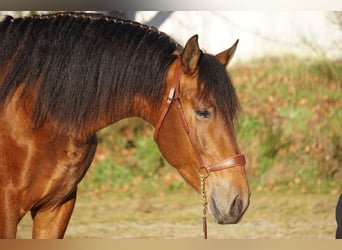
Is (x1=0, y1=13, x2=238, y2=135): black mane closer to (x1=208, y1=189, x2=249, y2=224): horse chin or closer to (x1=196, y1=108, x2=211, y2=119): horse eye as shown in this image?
(x1=196, y1=108, x2=211, y2=119): horse eye

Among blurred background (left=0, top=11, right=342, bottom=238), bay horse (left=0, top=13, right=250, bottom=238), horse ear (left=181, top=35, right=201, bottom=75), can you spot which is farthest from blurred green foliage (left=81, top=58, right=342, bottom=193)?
horse ear (left=181, top=35, right=201, bottom=75)

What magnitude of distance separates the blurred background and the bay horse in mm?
1999

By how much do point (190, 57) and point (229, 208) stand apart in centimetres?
53

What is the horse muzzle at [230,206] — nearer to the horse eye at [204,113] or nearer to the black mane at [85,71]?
the horse eye at [204,113]

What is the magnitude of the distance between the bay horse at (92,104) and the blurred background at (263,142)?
200cm

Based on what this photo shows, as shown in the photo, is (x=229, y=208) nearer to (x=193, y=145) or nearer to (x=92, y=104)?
(x=193, y=145)

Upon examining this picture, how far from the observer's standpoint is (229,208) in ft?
6.48

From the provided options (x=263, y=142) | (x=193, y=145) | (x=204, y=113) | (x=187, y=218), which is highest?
(x=263, y=142)

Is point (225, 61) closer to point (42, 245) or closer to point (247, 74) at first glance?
point (42, 245)

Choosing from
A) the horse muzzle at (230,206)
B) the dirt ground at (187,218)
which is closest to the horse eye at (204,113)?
the horse muzzle at (230,206)

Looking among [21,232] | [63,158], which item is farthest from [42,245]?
[21,232]

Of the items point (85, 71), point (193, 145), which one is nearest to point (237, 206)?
point (193, 145)

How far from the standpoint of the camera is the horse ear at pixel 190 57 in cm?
193
